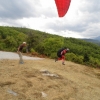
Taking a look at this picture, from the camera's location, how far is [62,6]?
40.0 inches

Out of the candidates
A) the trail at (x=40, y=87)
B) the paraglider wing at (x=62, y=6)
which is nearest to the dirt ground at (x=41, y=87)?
the trail at (x=40, y=87)

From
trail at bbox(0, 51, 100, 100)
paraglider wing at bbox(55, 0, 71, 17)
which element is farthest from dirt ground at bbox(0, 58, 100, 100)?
paraglider wing at bbox(55, 0, 71, 17)

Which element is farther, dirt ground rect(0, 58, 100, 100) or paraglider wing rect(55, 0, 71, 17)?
dirt ground rect(0, 58, 100, 100)

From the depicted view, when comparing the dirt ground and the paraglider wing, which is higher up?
the paraglider wing

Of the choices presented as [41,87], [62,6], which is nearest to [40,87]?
[41,87]

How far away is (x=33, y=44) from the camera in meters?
29.6

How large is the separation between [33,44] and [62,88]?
890 inches

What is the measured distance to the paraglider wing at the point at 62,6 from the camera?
1.00 m

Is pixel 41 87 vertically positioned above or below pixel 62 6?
below

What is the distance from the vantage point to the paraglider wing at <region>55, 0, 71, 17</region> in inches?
39.2

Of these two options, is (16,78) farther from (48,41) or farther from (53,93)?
(48,41)

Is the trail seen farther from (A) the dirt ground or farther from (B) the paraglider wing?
(B) the paraglider wing

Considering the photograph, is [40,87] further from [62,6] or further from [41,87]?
[62,6]

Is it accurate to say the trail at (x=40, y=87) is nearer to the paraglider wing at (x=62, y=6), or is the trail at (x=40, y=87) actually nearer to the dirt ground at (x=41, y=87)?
the dirt ground at (x=41, y=87)
